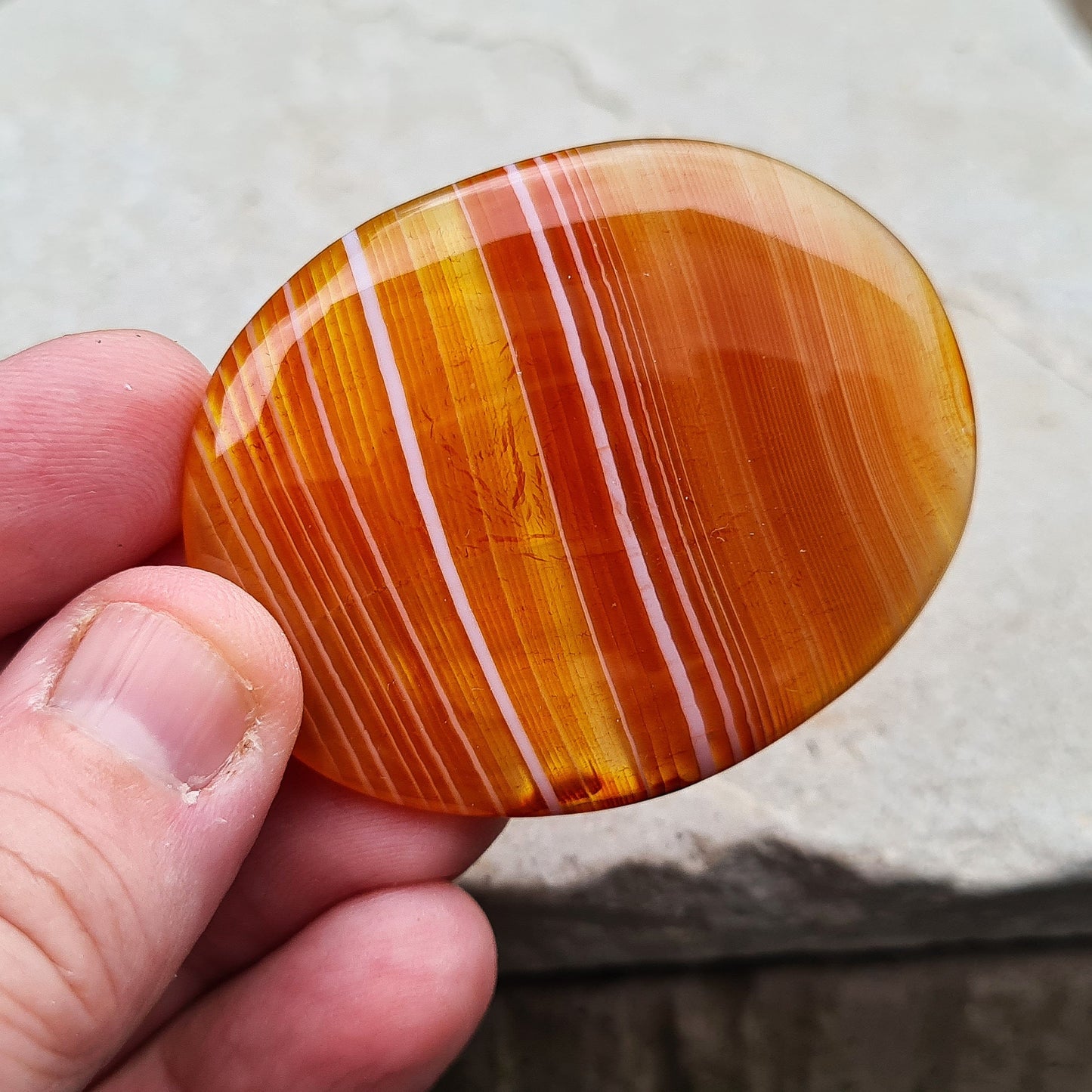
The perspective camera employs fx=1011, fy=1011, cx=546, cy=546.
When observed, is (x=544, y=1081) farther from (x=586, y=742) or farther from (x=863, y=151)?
(x=863, y=151)

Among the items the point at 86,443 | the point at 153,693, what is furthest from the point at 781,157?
the point at 153,693

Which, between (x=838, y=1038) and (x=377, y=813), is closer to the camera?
(x=377, y=813)

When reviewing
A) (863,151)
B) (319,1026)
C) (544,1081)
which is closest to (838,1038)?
(544,1081)

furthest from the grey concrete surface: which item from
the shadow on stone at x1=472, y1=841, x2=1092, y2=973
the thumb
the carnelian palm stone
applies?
the thumb

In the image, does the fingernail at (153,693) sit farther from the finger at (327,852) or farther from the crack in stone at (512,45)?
the crack in stone at (512,45)

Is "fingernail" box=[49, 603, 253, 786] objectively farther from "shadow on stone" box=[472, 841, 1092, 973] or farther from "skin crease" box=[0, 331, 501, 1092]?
"shadow on stone" box=[472, 841, 1092, 973]

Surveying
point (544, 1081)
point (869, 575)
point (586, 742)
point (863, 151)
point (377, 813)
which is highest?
point (863, 151)

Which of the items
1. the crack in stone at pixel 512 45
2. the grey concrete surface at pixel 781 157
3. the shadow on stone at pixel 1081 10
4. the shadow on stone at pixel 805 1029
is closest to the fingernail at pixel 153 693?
the grey concrete surface at pixel 781 157
